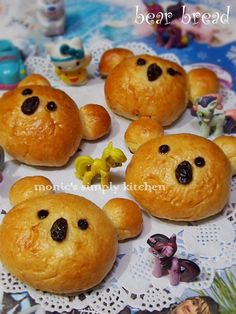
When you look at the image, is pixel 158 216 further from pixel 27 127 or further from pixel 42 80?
pixel 42 80

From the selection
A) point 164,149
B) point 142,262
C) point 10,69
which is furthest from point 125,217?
point 10,69

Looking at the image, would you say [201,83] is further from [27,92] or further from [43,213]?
[43,213]

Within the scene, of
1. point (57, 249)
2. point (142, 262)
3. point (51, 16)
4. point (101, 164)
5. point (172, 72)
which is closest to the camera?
point (57, 249)

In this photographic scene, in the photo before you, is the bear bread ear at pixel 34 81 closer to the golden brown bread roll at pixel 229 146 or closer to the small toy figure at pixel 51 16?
the small toy figure at pixel 51 16

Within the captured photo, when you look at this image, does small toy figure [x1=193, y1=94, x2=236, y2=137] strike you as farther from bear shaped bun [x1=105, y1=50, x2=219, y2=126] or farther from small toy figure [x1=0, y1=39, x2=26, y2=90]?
small toy figure [x1=0, y1=39, x2=26, y2=90]

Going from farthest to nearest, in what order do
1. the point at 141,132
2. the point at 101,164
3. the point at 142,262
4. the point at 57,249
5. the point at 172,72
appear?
the point at 172,72
the point at 141,132
the point at 101,164
the point at 142,262
the point at 57,249
